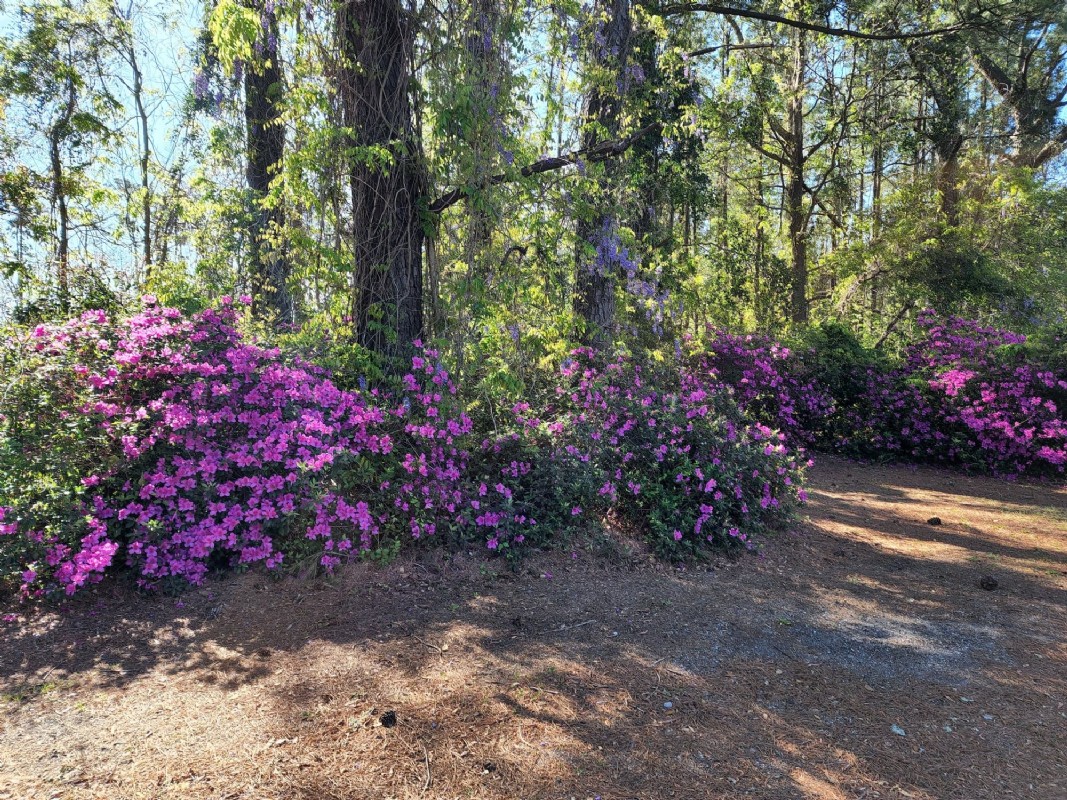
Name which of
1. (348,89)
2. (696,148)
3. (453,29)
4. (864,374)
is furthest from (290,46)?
(864,374)

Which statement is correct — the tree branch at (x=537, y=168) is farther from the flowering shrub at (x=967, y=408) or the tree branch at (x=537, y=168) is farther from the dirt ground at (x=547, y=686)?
the flowering shrub at (x=967, y=408)

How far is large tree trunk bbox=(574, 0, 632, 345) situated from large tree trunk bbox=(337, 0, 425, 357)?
147 cm

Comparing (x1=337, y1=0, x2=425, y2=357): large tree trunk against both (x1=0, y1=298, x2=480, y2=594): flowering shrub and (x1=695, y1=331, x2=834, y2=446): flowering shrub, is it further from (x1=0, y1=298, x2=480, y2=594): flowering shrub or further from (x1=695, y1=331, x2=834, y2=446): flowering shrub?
(x1=695, y1=331, x2=834, y2=446): flowering shrub

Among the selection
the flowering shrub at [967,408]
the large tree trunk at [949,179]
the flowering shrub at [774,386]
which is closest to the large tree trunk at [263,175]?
the flowering shrub at [774,386]

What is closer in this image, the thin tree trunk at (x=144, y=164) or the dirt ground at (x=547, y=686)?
the dirt ground at (x=547, y=686)

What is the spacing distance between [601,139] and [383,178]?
2332mm

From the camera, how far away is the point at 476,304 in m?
4.57

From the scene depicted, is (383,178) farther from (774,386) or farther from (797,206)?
(797,206)

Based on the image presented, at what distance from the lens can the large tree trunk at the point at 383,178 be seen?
4.51m

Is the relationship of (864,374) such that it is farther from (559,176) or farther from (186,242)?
(186,242)

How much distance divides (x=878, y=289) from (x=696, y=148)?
22.1 ft

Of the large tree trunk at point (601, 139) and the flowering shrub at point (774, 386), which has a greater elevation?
the large tree trunk at point (601, 139)

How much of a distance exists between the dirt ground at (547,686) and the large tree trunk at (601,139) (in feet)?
9.88

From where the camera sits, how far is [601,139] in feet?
19.7
